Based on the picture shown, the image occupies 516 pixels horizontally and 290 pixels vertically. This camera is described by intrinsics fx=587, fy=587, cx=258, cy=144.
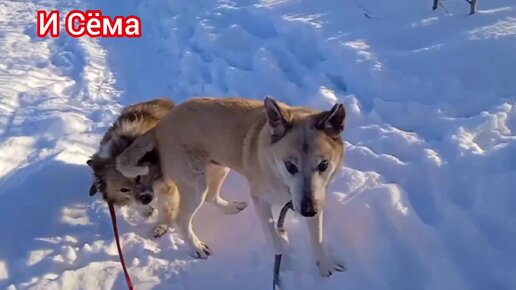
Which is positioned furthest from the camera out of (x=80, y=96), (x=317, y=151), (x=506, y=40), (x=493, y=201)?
(x=80, y=96)

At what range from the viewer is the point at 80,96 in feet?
19.6

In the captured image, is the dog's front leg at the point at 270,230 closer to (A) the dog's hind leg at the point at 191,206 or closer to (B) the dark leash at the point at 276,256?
(B) the dark leash at the point at 276,256

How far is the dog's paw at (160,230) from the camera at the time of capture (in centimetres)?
386

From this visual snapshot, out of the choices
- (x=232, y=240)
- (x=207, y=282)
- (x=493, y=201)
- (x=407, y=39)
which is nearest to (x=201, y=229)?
(x=232, y=240)

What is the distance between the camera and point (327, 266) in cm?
325

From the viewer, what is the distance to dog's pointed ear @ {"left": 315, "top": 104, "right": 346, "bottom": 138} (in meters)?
3.01

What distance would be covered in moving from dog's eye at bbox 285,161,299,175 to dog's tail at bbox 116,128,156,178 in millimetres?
1075

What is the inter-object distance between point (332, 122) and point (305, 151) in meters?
0.22

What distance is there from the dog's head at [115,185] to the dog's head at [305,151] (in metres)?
1.10

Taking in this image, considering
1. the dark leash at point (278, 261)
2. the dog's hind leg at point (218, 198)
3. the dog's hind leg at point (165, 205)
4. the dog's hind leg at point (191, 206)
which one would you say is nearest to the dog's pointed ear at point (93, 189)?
the dog's hind leg at point (165, 205)

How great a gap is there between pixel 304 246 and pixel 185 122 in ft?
3.38

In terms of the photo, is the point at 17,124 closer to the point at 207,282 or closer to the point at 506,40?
the point at 207,282

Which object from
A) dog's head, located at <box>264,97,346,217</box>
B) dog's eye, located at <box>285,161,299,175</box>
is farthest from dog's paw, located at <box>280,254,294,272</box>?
dog's eye, located at <box>285,161,299,175</box>

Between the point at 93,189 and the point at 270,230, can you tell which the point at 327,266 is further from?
the point at 93,189
